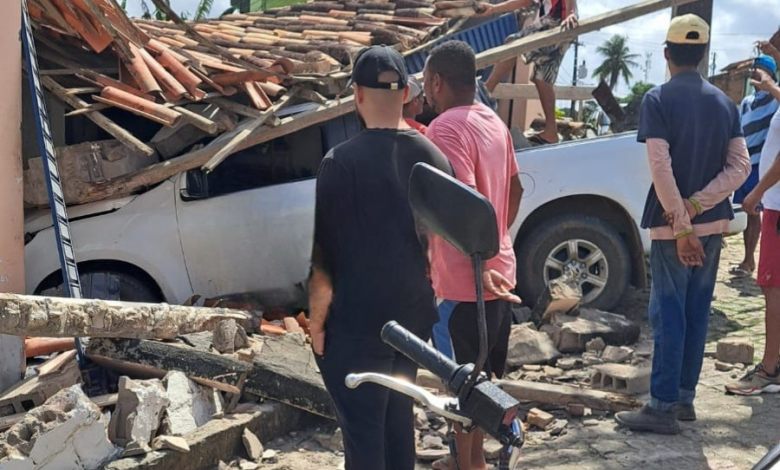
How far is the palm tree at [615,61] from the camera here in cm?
9194

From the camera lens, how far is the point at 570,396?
5.25 metres

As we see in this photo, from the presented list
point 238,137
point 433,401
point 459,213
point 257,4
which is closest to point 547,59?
point 238,137

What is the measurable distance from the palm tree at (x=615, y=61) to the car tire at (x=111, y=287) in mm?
90174

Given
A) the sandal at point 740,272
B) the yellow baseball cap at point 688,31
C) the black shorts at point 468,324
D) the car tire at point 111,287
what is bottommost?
the sandal at point 740,272

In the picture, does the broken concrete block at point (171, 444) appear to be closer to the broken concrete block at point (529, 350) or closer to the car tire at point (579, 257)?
the broken concrete block at point (529, 350)

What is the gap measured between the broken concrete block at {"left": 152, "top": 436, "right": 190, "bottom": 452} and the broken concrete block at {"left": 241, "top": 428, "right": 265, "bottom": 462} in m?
0.39

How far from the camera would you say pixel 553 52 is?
8.41 m

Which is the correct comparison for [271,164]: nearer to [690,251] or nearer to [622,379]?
[622,379]

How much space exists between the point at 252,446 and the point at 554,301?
2802mm

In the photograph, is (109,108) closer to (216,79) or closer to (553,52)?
(216,79)

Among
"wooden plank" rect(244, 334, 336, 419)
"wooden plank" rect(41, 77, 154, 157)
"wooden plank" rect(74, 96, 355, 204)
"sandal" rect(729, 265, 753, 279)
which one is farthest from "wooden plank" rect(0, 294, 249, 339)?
"sandal" rect(729, 265, 753, 279)

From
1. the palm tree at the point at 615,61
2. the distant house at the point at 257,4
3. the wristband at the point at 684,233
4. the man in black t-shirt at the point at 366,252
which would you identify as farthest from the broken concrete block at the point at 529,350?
the palm tree at the point at 615,61

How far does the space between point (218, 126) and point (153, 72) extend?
67cm

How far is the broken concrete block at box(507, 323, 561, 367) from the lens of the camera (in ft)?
20.2
